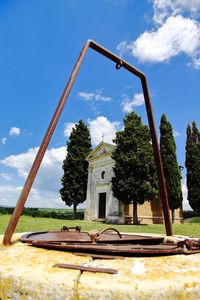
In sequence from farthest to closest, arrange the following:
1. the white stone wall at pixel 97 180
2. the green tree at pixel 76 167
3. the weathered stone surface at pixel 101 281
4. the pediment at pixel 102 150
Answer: the green tree at pixel 76 167 → the pediment at pixel 102 150 → the white stone wall at pixel 97 180 → the weathered stone surface at pixel 101 281

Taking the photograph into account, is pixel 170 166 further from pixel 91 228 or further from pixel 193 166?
pixel 91 228

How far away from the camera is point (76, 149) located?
99.5ft

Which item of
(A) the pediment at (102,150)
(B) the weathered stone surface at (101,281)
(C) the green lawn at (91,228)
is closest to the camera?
(B) the weathered stone surface at (101,281)

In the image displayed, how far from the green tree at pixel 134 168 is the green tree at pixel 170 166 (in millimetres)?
2744

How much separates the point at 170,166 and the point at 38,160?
76.3 feet

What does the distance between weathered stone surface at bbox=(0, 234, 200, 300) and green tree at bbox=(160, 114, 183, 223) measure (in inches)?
891

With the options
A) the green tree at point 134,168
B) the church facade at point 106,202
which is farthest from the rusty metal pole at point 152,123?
the church facade at point 106,202

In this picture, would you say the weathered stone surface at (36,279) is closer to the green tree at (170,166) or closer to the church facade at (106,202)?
the church facade at (106,202)

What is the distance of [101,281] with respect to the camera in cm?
134

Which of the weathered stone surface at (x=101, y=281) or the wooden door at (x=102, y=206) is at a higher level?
the wooden door at (x=102, y=206)

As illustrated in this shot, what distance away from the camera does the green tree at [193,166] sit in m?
25.7

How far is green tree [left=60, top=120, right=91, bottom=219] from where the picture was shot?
28.5 meters

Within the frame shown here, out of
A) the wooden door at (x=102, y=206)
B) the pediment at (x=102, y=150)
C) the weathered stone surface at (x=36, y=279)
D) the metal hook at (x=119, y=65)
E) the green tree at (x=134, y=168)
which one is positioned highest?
the pediment at (x=102, y=150)

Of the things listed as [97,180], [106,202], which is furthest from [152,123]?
[97,180]
